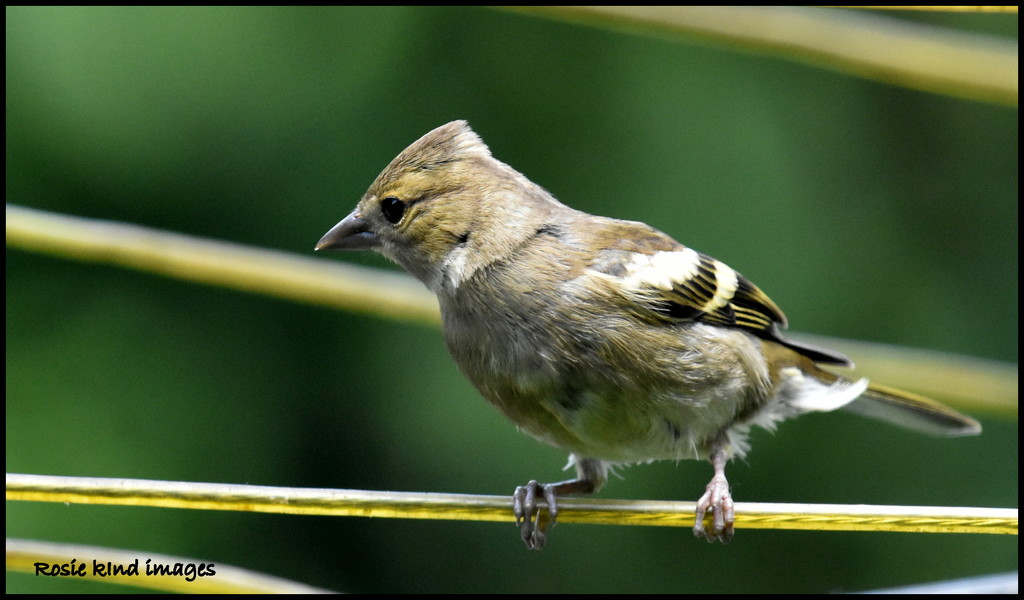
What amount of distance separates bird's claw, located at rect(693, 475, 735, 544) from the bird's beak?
1046mm

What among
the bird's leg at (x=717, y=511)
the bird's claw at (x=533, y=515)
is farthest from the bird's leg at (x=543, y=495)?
the bird's leg at (x=717, y=511)

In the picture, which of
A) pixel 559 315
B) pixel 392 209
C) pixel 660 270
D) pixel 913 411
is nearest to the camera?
pixel 559 315

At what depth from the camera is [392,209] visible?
273 cm

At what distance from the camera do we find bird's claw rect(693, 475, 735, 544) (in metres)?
2.57

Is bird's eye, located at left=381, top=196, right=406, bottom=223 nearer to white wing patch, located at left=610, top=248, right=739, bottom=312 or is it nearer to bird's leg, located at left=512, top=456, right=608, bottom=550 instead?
white wing patch, located at left=610, top=248, right=739, bottom=312

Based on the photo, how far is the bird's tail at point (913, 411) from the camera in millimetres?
3211

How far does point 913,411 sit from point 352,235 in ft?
5.84

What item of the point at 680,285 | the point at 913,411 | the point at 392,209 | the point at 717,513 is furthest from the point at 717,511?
the point at 392,209

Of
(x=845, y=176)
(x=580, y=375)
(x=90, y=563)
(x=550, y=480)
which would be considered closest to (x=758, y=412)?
→ (x=580, y=375)

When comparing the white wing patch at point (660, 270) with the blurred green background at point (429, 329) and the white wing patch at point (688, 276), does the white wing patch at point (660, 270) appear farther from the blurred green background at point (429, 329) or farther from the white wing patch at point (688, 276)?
the blurred green background at point (429, 329)

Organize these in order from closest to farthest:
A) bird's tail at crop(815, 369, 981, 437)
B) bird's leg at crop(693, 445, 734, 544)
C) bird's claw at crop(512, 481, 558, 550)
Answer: bird's leg at crop(693, 445, 734, 544)
bird's claw at crop(512, 481, 558, 550)
bird's tail at crop(815, 369, 981, 437)

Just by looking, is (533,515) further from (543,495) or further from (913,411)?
(913,411)

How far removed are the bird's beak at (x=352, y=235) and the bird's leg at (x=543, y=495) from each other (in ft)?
2.43

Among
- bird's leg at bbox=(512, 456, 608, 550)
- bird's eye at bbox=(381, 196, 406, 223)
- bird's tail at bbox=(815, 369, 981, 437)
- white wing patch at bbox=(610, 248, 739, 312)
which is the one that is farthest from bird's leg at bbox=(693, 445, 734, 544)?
bird's eye at bbox=(381, 196, 406, 223)
